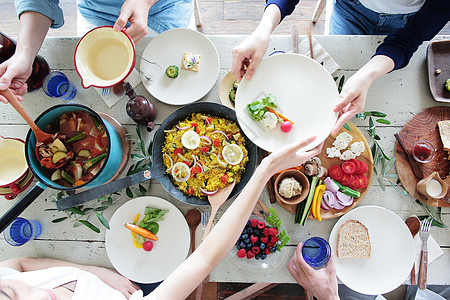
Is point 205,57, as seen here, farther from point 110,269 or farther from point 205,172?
point 110,269

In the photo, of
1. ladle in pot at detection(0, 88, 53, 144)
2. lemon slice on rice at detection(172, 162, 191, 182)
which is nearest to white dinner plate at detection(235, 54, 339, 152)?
lemon slice on rice at detection(172, 162, 191, 182)

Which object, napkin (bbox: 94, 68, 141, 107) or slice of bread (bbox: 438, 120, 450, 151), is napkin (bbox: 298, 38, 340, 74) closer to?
slice of bread (bbox: 438, 120, 450, 151)

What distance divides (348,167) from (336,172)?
0.21 ft

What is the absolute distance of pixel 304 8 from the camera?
8.96 ft

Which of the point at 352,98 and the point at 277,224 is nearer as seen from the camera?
the point at 352,98

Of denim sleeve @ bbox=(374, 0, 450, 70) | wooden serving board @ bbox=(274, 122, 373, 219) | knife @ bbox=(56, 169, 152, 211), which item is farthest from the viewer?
wooden serving board @ bbox=(274, 122, 373, 219)

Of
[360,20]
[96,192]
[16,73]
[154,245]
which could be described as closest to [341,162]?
[360,20]

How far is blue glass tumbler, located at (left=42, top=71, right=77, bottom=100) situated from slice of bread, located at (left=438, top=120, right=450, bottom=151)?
6.39 feet

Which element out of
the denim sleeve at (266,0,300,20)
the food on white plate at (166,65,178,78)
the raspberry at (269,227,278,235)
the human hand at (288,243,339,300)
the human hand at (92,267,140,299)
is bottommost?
the human hand at (92,267,140,299)

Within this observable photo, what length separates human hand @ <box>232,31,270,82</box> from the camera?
1241mm

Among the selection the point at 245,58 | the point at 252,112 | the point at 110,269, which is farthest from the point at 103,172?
the point at 245,58

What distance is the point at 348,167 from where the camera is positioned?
141 cm

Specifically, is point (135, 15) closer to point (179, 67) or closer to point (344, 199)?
point (179, 67)

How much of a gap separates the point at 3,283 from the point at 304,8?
117 inches
